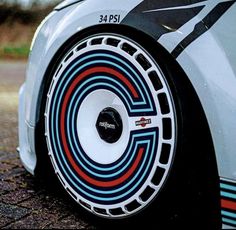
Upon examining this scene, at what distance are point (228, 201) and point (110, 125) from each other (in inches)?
23.0

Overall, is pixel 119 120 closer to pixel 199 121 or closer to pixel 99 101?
pixel 99 101

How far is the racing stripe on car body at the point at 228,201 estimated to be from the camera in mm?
1927

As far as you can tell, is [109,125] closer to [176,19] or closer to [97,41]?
[97,41]

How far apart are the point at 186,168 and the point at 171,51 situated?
46 centimetres

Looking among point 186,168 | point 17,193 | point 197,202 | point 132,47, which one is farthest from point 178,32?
point 17,193

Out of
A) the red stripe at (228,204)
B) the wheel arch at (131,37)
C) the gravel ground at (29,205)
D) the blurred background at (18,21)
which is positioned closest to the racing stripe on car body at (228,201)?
the red stripe at (228,204)

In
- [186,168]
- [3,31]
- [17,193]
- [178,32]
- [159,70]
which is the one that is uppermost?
[3,31]

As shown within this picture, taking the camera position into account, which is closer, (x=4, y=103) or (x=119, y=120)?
(x=119, y=120)

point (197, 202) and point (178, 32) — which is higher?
point (178, 32)

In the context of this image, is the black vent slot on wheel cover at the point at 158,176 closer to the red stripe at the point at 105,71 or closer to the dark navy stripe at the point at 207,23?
the red stripe at the point at 105,71

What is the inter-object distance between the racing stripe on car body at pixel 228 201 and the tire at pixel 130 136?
166 mm

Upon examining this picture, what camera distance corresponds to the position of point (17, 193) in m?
2.69

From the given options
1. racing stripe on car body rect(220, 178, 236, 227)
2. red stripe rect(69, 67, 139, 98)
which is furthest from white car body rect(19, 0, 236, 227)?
red stripe rect(69, 67, 139, 98)

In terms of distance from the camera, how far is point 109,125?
223 centimetres
